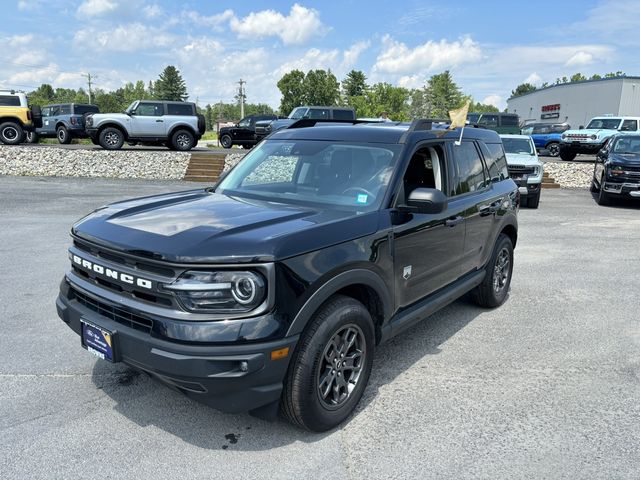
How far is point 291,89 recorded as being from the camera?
257ft

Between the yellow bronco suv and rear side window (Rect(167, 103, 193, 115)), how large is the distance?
6.29 m

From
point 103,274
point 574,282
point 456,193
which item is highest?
point 456,193

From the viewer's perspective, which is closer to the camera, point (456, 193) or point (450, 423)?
point (450, 423)

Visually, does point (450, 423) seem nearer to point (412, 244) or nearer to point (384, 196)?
point (412, 244)

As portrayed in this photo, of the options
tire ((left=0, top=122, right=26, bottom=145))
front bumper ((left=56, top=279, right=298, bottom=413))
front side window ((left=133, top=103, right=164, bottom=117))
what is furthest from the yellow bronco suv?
front bumper ((left=56, top=279, right=298, bottom=413))

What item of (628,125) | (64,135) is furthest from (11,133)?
(628,125)

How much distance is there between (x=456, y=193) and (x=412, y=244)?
1.00 meters

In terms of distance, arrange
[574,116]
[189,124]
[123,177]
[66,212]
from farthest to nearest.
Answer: [574,116] < [189,124] < [123,177] < [66,212]

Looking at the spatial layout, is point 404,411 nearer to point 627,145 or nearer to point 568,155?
point 627,145

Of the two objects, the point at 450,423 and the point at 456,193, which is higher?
the point at 456,193

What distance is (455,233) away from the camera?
4324 millimetres

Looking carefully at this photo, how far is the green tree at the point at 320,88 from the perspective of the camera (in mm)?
76812

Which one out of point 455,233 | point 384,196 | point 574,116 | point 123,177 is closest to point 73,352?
point 384,196

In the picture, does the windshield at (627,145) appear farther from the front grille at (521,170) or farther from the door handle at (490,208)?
the door handle at (490,208)
